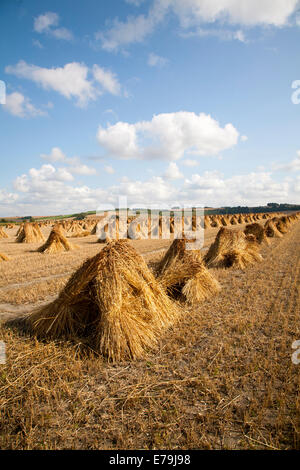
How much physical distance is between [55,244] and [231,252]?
11569mm

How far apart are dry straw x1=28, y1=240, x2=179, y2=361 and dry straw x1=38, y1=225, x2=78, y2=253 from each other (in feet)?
38.9

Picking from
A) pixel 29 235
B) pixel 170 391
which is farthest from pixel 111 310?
pixel 29 235

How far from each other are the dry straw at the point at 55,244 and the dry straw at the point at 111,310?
38.9 feet

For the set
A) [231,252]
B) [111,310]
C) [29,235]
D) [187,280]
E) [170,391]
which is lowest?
[170,391]

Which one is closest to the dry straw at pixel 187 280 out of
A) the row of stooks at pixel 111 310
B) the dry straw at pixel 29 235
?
the row of stooks at pixel 111 310

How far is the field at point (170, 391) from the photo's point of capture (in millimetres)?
2336

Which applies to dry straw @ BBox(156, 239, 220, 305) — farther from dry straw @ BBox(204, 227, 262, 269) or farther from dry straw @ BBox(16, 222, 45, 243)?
dry straw @ BBox(16, 222, 45, 243)


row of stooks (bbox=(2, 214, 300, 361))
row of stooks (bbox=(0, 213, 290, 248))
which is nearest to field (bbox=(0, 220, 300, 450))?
row of stooks (bbox=(2, 214, 300, 361))

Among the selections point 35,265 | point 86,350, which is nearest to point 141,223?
point 35,265

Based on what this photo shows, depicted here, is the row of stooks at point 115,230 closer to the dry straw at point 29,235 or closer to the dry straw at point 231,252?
the dry straw at point 29,235

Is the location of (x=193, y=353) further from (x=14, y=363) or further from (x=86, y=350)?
(x=14, y=363)

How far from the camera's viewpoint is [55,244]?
634 inches

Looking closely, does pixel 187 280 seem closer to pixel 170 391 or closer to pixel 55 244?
pixel 170 391

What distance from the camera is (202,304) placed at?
5844 millimetres
